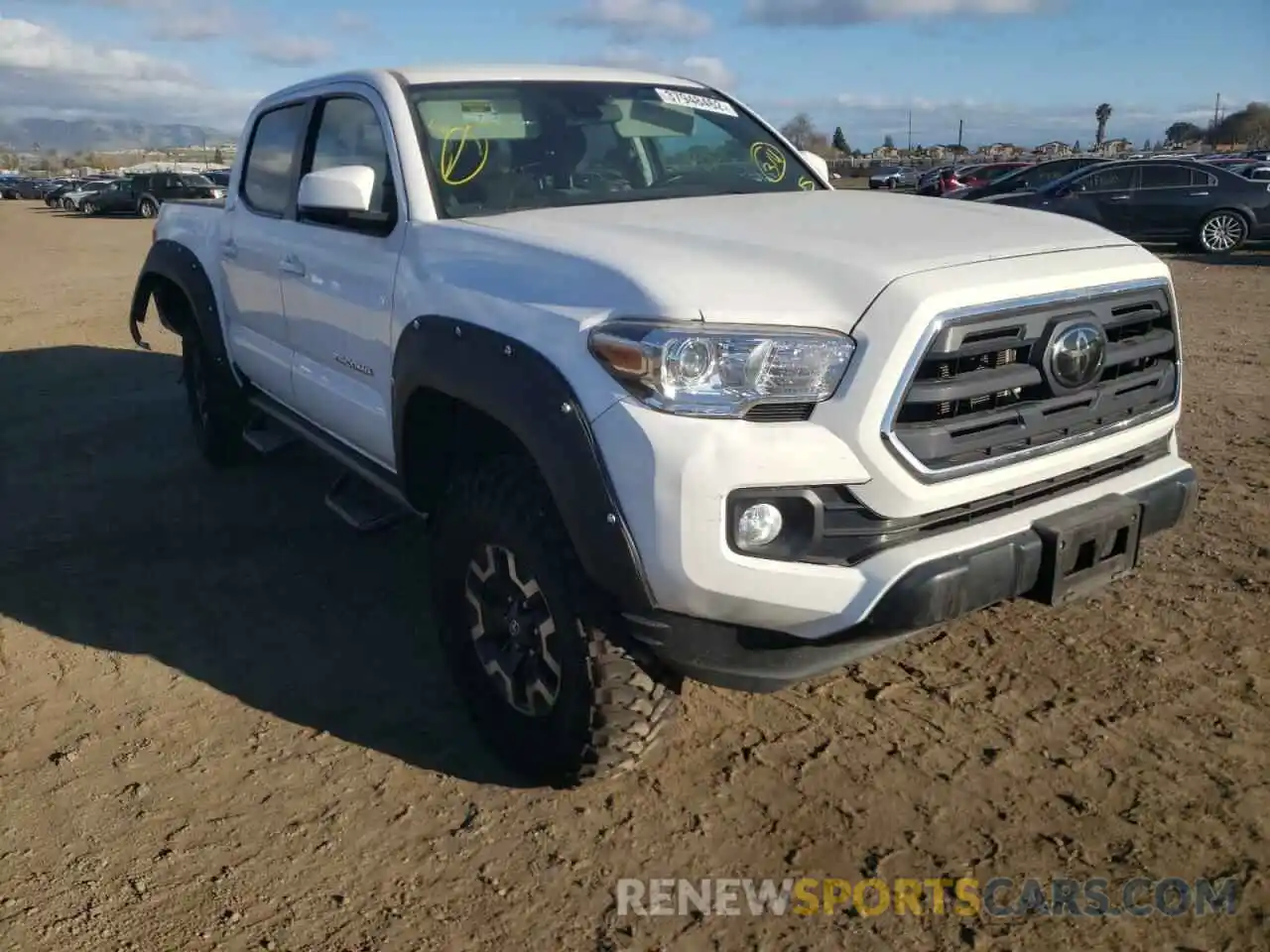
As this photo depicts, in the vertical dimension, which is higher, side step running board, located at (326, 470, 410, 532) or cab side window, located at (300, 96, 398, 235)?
cab side window, located at (300, 96, 398, 235)

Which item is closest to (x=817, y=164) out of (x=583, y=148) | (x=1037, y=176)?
(x=583, y=148)

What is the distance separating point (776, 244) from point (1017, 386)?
0.68 meters

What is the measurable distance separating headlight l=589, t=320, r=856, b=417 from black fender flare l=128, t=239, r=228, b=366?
352 cm

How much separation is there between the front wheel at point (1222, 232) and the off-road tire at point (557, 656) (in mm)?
15524

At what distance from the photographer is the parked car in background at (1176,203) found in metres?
15.3

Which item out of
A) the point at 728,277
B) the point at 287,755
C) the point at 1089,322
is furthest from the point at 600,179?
the point at 287,755

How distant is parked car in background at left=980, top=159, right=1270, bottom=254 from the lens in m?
15.3

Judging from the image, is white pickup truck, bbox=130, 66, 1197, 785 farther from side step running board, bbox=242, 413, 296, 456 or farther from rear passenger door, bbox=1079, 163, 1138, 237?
rear passenger door, bbox=1079, 163, 1138, 237

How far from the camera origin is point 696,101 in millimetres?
4383

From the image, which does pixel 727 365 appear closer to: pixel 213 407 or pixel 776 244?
pixel 776 244

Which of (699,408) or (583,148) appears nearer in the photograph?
(699,408)

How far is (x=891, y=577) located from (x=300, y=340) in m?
2.75

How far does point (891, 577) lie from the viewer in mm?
2422

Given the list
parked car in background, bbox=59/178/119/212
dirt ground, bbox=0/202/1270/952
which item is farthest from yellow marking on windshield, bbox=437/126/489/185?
parked car in background, bbox=59/178/119/212
